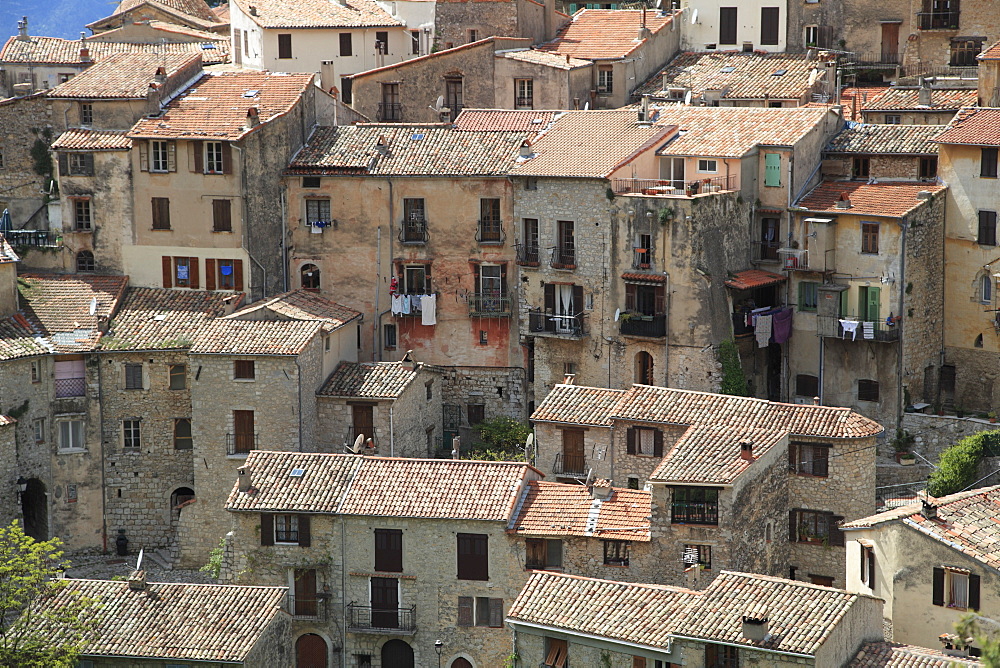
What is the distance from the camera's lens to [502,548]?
61.2m

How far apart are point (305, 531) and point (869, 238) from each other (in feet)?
78.1

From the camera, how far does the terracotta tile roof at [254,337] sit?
68.1m

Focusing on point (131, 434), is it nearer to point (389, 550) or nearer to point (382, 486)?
point (382, 486)

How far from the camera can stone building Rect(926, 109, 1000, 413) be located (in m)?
70.2

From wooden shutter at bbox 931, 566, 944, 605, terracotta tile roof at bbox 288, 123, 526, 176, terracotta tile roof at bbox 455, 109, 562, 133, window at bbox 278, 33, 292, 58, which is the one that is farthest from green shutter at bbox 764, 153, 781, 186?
window at bbox 278, 33, 292, 58

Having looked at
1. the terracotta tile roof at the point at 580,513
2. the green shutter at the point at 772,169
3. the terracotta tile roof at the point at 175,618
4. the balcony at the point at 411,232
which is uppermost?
the green shutter at the point at 772,169

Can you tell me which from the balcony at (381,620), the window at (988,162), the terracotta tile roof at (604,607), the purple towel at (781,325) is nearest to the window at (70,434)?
the balcony at (381,620)

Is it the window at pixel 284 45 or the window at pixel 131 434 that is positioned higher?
the window at pixel 284 45

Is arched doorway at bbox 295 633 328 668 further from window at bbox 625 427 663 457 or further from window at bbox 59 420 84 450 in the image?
window at bbox 59 420 84 450

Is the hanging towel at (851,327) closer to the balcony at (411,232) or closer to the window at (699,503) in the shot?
the window at (699,503)

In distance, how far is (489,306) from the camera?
244 feet

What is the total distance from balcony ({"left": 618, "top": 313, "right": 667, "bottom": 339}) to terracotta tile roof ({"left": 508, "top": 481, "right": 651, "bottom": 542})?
32.5 ft

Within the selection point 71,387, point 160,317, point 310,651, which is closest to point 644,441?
point 310,651

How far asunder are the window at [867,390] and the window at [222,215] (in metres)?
24.9
